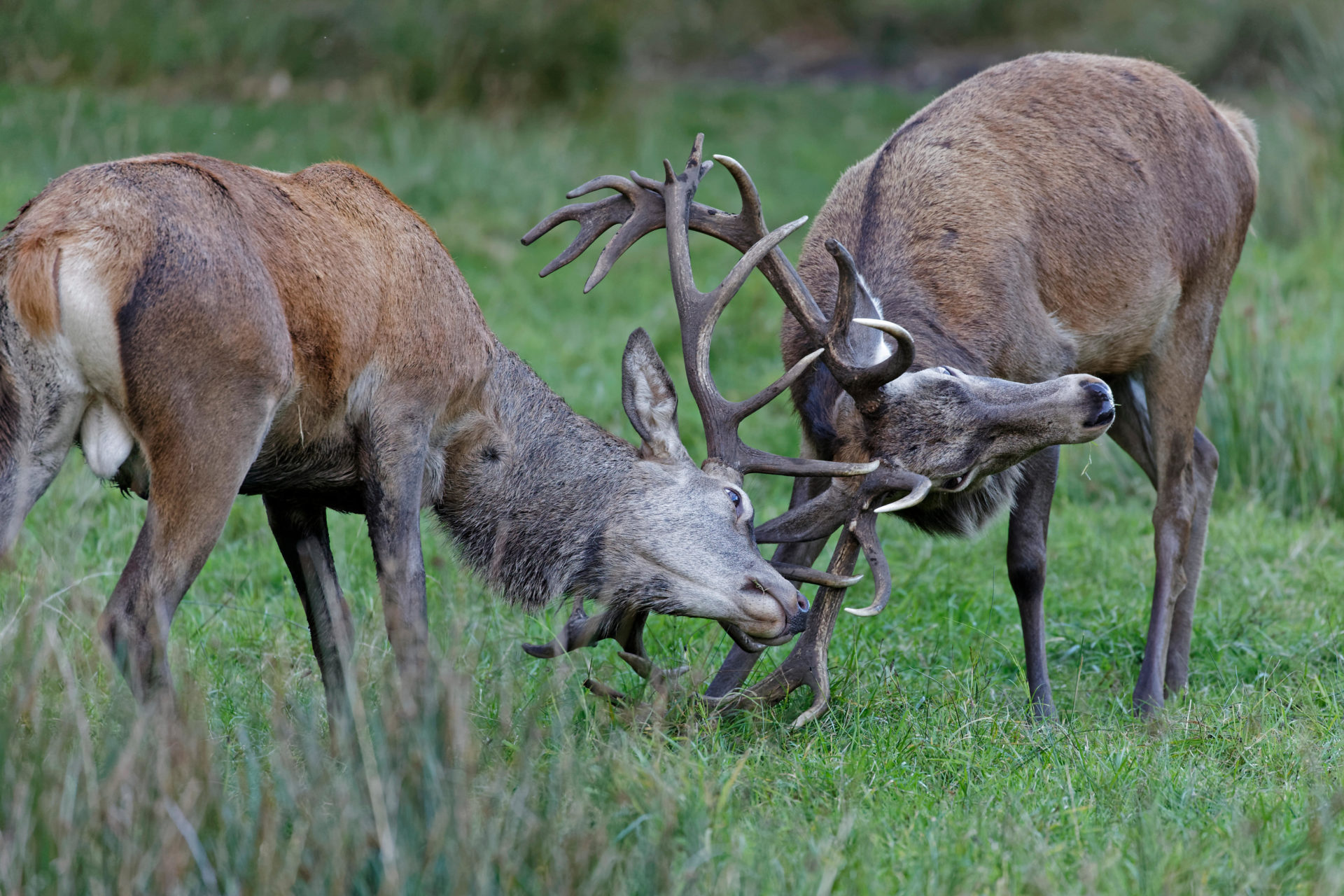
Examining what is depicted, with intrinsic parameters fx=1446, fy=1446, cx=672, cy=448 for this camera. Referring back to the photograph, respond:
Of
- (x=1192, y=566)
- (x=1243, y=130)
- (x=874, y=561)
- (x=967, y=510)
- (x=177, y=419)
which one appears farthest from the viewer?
(x=1243, y=130)

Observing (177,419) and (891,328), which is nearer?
(177,419)

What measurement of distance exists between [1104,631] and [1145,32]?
14859mm

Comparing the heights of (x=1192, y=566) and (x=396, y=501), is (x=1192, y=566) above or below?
below

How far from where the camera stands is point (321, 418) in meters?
3.94

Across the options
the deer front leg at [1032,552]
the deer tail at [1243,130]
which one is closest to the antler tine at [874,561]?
the deer front leg at [1032,552]

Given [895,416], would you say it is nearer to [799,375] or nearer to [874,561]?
[799,375]

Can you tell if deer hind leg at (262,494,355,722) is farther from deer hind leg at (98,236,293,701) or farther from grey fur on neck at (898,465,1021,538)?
grey fur on neck at (898,465,1021,538)

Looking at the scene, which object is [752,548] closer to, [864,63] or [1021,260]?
[1021,260]

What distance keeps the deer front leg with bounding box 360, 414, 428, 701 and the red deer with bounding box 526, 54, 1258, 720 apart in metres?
0.90

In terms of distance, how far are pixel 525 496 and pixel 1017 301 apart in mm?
1890

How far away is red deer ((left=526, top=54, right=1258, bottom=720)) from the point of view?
4.39 m

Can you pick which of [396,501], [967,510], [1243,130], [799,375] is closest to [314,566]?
[396,501]

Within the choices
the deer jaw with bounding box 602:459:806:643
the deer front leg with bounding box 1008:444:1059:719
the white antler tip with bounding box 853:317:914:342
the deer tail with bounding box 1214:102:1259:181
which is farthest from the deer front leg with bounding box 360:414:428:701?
the deer tail with bounding box 1214:102:1259:181

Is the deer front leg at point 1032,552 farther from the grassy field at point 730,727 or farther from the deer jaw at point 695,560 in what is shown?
the deer jaw at point 695,560
